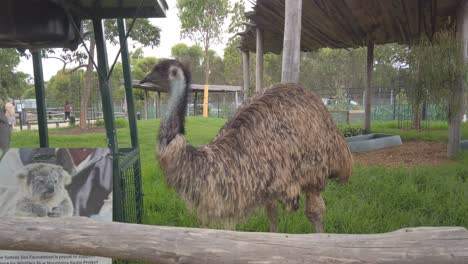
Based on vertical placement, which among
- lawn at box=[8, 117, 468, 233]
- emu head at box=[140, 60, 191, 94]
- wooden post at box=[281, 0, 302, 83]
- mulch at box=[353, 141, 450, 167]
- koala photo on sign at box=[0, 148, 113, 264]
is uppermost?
wooden post at box=[281, 0, 302, 83]

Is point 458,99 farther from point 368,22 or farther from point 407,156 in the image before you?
point 368,22

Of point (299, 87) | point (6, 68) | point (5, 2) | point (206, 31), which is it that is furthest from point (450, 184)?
point (206, 31)

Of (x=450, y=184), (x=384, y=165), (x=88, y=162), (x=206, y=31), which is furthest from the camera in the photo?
(x=206, y=31)

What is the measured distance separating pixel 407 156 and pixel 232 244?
556 cm

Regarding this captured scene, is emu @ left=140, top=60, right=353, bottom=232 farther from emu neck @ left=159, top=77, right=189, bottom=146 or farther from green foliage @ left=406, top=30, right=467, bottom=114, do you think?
green foliage @ left=406, top=30, right=467, bottom=114

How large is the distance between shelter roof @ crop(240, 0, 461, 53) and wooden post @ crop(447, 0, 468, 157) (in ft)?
0.75

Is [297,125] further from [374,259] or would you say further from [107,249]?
[107,249]

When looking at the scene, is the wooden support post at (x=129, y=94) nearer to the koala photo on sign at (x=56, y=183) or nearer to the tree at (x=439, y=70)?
the koala photo on sign at (x=56, y=183)

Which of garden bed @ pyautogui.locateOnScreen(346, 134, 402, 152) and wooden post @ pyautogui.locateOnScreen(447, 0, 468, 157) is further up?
wooden post @ pyautogui.locateOnScreen(447, 0, 468, 157)

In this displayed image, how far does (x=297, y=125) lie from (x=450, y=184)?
2728 millimetres

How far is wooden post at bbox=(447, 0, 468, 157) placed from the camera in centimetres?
569

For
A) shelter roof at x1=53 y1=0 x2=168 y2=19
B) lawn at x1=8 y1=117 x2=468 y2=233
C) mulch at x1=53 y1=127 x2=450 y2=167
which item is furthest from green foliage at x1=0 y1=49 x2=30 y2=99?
mulch at x1=53 y1=127 x2=450 y2=167

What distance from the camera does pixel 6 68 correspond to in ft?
40.3

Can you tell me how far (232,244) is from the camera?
1305 millimetres
